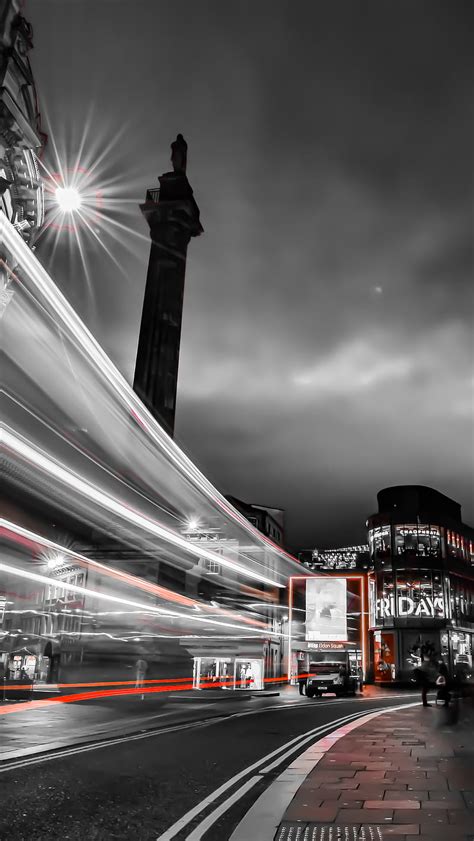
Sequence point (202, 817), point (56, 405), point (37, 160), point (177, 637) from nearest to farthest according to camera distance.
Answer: point (202, 817), point (56, 405), point (177, 637), point (37, 160)

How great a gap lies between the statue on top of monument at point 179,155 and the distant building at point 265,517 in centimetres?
3188

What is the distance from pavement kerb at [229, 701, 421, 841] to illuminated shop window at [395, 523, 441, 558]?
6412cm

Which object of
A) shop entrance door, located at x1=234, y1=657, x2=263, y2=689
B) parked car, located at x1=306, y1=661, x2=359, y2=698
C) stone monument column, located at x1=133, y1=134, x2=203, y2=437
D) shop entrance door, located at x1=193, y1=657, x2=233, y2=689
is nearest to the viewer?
shop entrance door, located at x1=193, y1=657, x2=233, y2=689

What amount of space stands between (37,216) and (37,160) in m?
2.22

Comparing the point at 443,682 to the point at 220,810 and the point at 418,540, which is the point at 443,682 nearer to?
the point at 220,810

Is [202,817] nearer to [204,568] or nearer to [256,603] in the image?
[204,568]

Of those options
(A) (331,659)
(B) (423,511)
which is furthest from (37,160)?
A: (B) (423,511)

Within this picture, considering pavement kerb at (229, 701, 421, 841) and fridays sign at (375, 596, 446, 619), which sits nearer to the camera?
pavement kerb at (229, 701, 421, 841)

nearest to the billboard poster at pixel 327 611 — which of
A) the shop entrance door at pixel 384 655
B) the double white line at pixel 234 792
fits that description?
the double white line at pixel 234 792

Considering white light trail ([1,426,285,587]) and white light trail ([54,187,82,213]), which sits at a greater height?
white light trail ([54,187,82,213])

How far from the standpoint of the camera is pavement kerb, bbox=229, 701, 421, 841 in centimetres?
600

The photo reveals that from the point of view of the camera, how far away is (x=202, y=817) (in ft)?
21.9

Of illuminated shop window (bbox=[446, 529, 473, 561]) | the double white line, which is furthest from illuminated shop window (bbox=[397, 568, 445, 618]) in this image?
the double white line

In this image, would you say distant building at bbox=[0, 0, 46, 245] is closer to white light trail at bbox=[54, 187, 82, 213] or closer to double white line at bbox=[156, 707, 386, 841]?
white light trail at bbox=[54, 187, 82, 213]
